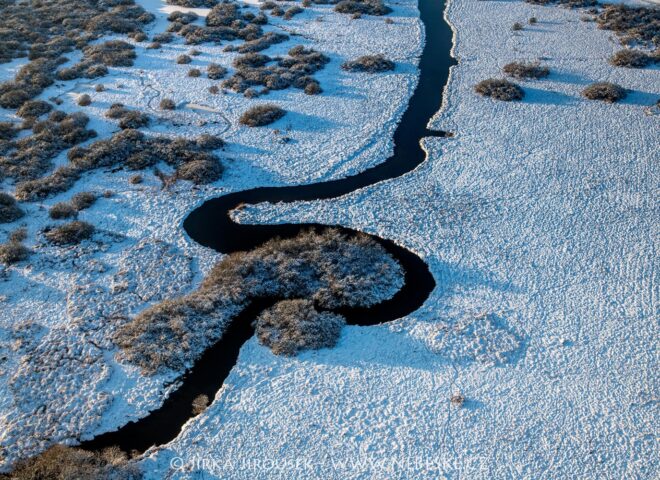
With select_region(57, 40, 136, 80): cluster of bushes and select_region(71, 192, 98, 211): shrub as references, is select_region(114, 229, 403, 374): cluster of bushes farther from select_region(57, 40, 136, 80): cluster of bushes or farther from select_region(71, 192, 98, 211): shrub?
select_region(57, 40, 136, 80): cluster of bushes

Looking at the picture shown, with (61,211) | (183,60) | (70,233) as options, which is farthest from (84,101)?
(70,233)

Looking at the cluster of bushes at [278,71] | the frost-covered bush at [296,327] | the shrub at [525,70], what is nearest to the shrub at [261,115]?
the cluster of bushes at [278,71]

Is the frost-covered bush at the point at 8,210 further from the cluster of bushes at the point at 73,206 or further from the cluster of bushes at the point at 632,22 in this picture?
the cluster of bushes at the point at 632,22

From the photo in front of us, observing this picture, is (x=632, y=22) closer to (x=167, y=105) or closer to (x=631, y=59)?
(x=631, y=59)

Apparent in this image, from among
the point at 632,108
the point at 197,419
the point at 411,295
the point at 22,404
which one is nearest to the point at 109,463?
the point at 197,419

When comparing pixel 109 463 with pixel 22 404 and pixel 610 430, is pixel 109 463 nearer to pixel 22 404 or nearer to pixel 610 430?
pixel 22 404

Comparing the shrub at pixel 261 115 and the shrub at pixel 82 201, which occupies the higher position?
the shrub at pixel 261 115

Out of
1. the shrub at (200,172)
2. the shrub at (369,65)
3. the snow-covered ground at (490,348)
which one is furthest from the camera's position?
the shrub at (369,65)
